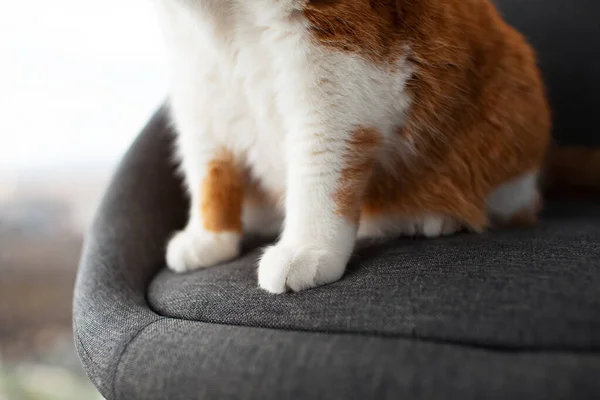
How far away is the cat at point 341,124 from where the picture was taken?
87cm

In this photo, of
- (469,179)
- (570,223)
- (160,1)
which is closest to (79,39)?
(160,1)

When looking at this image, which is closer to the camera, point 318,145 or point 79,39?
point 318,145

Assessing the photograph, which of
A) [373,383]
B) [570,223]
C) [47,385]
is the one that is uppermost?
[373,383]

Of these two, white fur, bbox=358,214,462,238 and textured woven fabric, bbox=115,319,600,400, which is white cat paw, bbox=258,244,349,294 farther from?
white fur, bbox=358,214,462,238

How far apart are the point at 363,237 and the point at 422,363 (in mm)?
454

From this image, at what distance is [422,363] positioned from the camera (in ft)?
2.11

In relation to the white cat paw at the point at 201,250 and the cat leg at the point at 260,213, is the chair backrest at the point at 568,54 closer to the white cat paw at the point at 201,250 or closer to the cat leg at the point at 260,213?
the cat leg at the point at 260,213

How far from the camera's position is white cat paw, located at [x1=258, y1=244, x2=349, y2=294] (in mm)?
847

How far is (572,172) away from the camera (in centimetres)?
151

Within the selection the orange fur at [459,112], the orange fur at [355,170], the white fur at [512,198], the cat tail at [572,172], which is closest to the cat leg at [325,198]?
the orange fur at [355,170]

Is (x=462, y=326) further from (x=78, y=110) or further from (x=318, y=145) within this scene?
(x=78, y=110)

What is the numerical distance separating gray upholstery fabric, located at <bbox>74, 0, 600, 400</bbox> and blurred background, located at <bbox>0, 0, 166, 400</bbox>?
2.20 ft

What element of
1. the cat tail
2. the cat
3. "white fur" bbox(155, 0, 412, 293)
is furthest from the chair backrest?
"white fur" bbox(155, 0, 412, 293)

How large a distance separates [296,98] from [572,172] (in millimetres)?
954
